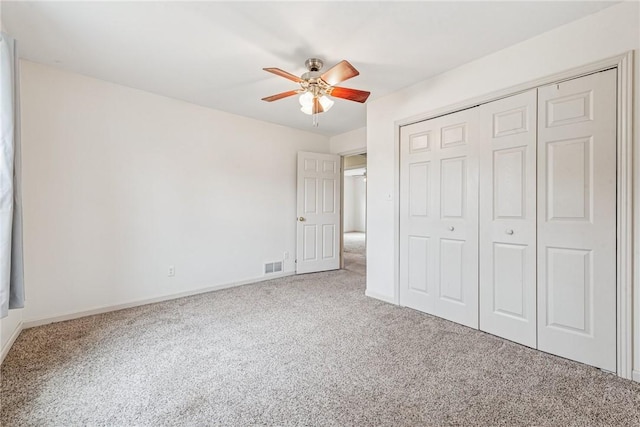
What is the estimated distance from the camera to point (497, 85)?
2.44m

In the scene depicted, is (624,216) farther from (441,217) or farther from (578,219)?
(441,217)

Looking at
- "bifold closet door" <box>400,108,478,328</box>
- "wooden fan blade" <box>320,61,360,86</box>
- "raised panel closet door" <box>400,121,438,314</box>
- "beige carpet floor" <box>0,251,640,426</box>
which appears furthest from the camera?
"raised panel closet door" <box>400,121,438,314</box>

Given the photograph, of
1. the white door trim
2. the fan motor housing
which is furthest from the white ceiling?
the white door trim

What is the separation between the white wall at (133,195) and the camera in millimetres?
2682

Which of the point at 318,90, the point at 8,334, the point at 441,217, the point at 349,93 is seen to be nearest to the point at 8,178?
the point at 8,334

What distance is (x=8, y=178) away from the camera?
1.67m

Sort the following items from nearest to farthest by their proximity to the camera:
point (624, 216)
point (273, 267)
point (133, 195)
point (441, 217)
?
point (624, 216) < point (441, 217) < point (133, 195) < point (273, 267)

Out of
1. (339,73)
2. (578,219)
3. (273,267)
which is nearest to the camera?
(578,219)

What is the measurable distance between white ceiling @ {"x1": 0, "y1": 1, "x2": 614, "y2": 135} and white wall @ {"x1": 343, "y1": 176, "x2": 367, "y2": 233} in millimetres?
9291

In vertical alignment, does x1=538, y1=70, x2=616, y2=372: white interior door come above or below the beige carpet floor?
above

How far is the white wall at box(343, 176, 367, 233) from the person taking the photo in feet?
40.3

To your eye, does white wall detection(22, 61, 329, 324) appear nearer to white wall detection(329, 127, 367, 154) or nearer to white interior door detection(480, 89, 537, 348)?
white wall detection(329, 127, 367, 154)

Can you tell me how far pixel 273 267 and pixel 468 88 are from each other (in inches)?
135

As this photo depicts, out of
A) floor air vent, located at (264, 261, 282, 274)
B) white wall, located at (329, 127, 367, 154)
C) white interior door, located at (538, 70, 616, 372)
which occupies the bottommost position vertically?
floor air vent, located at (264, 261, 282, 274)
